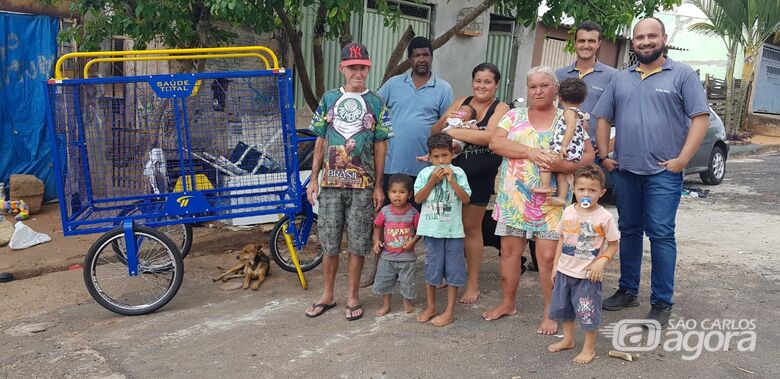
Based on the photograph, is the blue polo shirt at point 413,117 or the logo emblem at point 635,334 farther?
the blue polo shirt at point 413,117

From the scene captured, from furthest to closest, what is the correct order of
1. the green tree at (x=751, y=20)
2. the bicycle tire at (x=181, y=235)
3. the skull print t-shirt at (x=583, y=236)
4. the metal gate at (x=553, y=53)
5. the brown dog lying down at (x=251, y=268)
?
the green tree at (x=751, y=20)
the metal gate at (x=553, y=53)
the bicycle tire at (x=181, y=235)
the brown dog lying down at (x=251, y=268)
the skull print t-shirt at (x=583, y=236)

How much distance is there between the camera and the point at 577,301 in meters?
3.44

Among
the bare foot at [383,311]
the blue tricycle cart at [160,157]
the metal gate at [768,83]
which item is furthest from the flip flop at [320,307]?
the metal gate at [768,83]

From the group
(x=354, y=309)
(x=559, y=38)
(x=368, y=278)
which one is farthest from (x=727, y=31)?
(x=354, y=309)

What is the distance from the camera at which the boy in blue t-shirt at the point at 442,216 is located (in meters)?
3.93

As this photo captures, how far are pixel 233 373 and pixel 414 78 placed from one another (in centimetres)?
236

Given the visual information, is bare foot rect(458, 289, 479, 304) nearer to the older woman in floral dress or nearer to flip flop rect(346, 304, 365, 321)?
the older woman in floral dress

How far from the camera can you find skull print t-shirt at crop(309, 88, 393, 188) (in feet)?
13.5

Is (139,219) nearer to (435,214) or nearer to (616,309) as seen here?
(435,214)

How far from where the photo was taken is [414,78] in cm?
459

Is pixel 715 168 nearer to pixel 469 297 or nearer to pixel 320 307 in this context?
pixel 469 297

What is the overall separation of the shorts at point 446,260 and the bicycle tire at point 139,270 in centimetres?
173

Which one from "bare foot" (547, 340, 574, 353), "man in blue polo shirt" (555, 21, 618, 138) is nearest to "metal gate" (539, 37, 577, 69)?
"man in blue polo shirt" (555, 21, 618, 138)

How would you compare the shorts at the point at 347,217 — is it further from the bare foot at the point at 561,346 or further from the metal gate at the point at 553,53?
the metal gate at the point at 553,53
